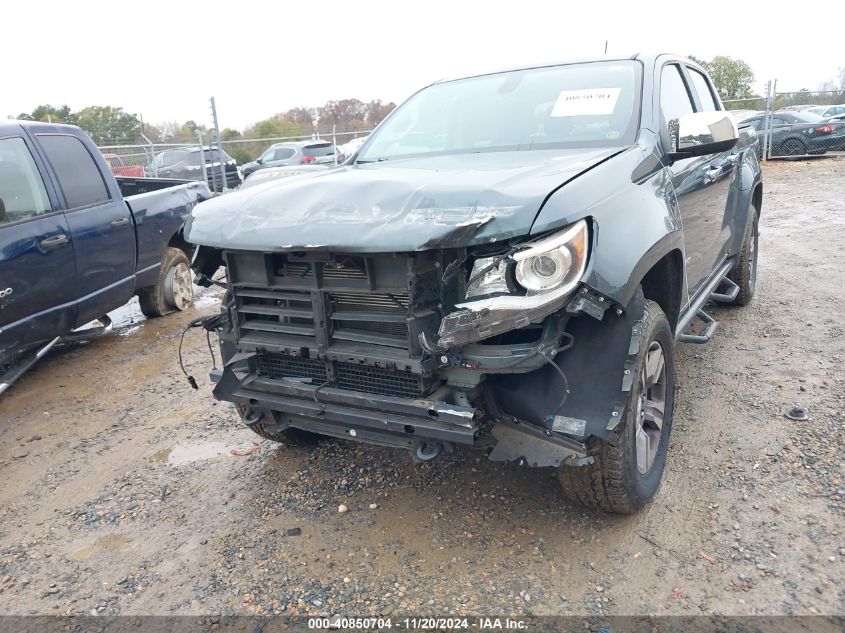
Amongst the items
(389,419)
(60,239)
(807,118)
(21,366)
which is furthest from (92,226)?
(807,118)

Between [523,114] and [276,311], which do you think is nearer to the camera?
[276,311]

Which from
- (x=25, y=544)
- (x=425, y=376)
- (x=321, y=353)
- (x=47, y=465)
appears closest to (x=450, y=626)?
(x=425, y=376)

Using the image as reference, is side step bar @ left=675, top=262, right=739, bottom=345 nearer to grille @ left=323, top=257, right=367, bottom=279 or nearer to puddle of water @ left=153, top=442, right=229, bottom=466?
grille @ left=323, top=257, right=367, bottom=279

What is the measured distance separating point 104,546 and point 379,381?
152cm

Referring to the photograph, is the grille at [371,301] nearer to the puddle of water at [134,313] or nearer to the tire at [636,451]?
the tire at [636,451]

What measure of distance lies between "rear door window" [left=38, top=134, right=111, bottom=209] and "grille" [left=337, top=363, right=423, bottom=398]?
341 cm

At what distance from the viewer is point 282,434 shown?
3627 millimetres

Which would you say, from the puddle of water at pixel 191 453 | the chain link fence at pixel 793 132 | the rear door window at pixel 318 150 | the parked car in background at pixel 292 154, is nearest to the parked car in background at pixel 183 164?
the parked car in background at pixel 292 154

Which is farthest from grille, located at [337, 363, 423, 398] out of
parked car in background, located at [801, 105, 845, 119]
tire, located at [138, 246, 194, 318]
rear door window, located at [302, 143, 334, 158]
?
parked car in background, located at [801, 105, 845, 119]

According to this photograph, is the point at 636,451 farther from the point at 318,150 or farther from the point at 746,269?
the point at 318,150

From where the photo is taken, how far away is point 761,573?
2547mm

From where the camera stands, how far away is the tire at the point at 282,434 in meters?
3.31

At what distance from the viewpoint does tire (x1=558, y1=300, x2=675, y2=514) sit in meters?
2.66

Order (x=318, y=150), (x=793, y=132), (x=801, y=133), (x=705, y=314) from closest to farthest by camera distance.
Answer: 1. (x=705, y=314)
2. (x=801, y=133)
3. (x=793, y=132)
4. (x=318, y=150)
